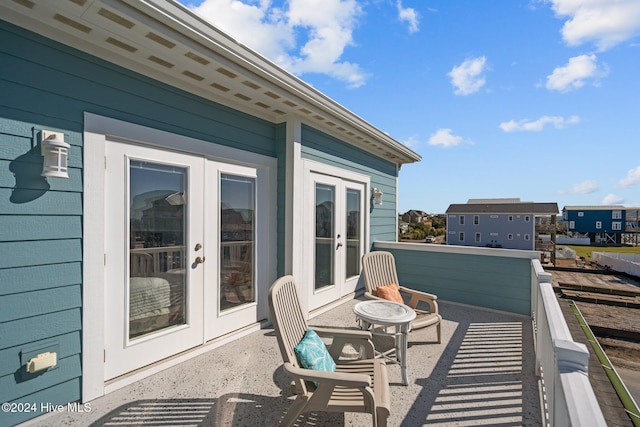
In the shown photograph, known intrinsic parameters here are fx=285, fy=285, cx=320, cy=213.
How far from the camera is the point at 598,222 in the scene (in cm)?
3522

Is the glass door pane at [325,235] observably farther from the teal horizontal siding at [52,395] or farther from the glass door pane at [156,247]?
the teal horizontal siding at [52,395]

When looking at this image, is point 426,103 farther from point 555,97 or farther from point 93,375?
point 93,375

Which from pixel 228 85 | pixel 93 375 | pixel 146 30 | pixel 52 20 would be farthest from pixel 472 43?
pixel 93 375

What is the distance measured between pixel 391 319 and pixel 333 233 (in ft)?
6.91

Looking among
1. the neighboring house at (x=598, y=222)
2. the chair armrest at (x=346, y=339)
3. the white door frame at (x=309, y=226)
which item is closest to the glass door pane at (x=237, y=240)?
the white door frame at (x=309, y=226)

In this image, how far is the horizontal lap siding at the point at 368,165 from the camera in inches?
159

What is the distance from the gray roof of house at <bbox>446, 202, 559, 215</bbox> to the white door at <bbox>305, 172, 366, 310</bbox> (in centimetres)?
2353

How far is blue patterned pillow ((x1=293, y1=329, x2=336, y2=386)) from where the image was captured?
6.11 feet

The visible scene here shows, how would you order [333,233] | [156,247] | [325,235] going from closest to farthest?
[156,247] → [325,235] → [333,233]

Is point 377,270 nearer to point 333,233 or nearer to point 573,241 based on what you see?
point 333,233

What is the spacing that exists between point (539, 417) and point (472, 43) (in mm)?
5097

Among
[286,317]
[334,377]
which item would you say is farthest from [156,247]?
[334,377]

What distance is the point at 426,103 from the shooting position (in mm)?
6461

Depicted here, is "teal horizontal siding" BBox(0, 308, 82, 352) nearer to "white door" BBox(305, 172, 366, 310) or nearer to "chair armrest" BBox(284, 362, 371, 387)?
"chair armrest" BBox(284, 362, 371, 387)
